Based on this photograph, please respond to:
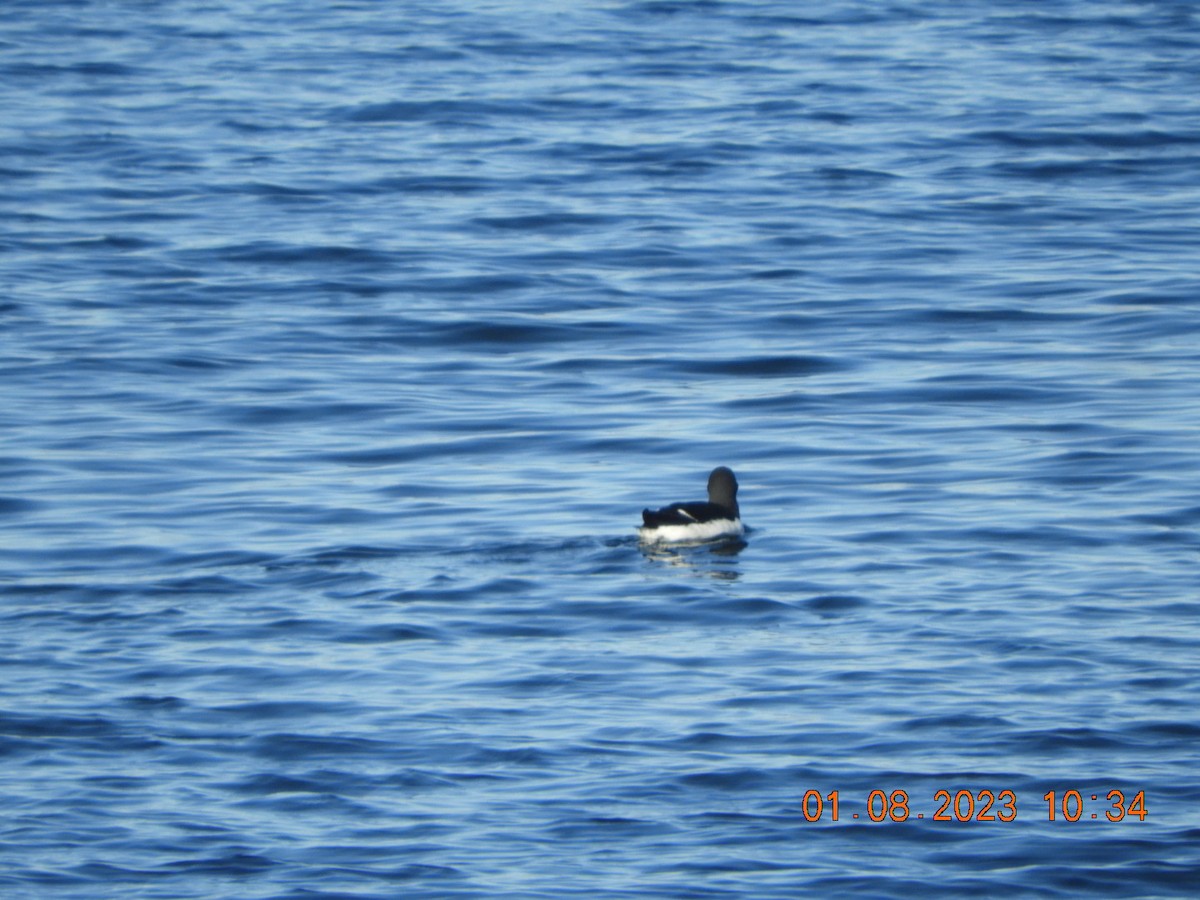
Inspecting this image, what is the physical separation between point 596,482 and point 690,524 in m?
2.25

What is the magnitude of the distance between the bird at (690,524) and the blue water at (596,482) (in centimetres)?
14

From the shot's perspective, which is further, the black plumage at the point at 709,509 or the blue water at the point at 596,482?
the black plumage at the point at 709,509

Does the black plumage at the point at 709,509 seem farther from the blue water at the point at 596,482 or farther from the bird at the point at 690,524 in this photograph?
the blue water at the point at 596,482

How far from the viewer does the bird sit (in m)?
13.3

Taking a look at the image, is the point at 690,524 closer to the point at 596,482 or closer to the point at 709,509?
the point at 709,509

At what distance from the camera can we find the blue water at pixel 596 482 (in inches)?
357
